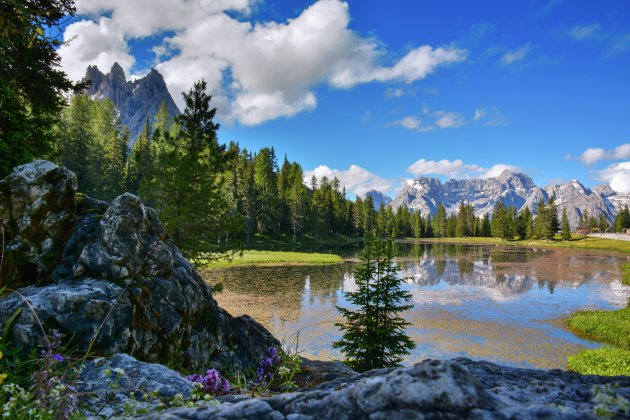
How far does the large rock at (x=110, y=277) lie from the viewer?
17.6 ft

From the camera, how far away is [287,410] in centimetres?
169

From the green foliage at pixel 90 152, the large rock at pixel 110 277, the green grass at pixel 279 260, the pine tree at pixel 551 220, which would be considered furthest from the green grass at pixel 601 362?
the pine tree at pixel 551 220

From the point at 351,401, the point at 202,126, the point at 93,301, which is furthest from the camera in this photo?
the point at 202,126

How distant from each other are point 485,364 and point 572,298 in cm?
3570

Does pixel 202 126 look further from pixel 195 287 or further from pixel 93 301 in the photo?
pixel 93 301

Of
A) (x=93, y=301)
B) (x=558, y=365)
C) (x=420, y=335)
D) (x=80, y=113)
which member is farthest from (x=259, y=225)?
(x=93, y=301)

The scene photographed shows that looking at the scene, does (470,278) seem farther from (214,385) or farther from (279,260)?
(214,385)

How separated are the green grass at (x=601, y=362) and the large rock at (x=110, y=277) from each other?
16.4 meters

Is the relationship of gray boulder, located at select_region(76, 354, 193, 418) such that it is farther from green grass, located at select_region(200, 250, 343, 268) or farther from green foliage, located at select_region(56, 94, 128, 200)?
green foliage, located at select_region(56, 94, 128, 200)

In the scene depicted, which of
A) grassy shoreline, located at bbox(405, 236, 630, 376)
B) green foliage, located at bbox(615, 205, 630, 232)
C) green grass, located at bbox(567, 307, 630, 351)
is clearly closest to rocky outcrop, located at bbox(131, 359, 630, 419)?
grassy shoreline, located at bbox(405, 236, 630, 376)

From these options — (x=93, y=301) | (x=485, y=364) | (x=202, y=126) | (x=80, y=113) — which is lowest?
(x=485, y=364)

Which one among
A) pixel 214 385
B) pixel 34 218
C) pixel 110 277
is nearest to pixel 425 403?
pixel 214 385

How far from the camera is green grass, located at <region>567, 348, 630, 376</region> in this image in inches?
605

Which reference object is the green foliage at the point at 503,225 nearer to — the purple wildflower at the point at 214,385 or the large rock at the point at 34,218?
the large rock at the point at 34,218
